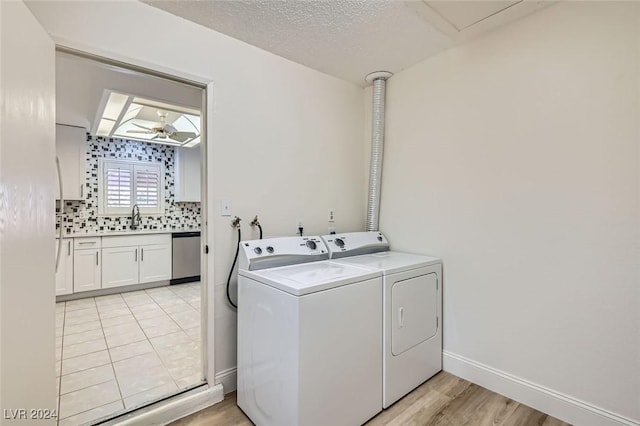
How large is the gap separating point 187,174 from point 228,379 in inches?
159

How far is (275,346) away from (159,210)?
4.45m

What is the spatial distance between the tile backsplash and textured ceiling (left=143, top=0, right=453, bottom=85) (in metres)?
3.72

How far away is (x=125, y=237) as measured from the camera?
4340 mm

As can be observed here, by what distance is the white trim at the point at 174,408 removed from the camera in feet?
5.41

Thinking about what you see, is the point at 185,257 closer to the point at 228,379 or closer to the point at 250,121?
the point at 228,379

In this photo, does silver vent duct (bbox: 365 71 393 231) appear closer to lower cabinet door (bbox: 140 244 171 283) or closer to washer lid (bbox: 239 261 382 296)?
washer lid (bbox: 239 261 382 296)

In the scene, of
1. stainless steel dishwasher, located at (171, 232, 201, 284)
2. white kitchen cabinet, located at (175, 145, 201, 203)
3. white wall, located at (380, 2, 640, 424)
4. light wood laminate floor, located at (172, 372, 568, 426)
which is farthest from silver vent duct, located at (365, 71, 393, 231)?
white kitchen cabinet, located at (175, 145, 201, 203)

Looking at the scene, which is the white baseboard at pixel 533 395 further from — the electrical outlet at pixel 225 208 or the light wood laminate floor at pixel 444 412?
the electrical outlet at pixel 225 208

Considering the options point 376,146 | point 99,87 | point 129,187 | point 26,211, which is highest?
point 99,87

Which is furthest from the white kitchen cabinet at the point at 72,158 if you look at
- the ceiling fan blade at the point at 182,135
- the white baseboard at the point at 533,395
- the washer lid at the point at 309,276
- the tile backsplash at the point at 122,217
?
the white baseboard at the point at 533,395

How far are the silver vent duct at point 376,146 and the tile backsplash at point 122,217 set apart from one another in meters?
3.85

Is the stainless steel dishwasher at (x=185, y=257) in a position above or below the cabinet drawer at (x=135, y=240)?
below

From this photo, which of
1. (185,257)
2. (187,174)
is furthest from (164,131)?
(185,257)

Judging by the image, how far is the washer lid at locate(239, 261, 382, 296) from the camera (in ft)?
4.90
